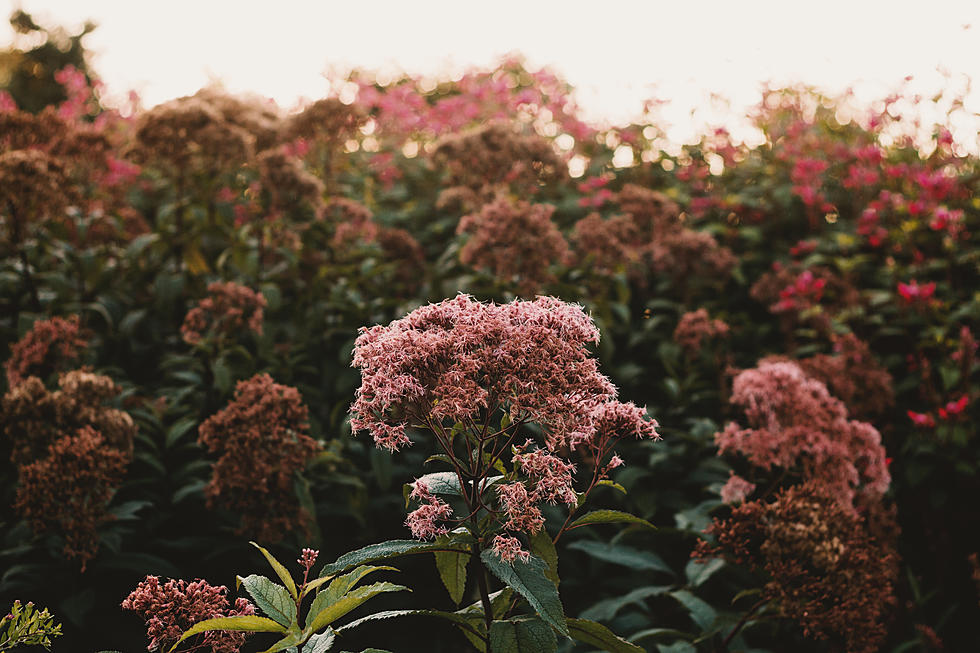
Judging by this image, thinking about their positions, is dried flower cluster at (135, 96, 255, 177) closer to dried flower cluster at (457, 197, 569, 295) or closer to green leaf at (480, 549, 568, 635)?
dried flower cluster at (457, 197, 569, 295)

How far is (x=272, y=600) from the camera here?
95.3 inches

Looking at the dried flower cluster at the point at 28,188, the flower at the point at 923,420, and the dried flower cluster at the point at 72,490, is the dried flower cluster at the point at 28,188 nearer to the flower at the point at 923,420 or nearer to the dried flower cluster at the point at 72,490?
the dried flower cluster at the point at 72,490

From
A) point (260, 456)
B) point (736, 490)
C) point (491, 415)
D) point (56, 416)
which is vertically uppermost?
point (491, 415)

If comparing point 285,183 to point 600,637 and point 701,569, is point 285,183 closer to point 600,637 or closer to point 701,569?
point 701,569

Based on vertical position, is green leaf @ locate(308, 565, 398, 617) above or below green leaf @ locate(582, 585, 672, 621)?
above

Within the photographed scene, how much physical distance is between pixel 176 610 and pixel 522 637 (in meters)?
1.08

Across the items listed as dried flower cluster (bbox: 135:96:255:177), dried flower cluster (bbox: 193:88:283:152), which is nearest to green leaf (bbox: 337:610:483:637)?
dried flower cluster (bbox: 135:96:255:177)

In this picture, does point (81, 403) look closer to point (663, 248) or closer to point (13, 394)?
point (13, 394)

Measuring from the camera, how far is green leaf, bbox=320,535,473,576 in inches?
95.1

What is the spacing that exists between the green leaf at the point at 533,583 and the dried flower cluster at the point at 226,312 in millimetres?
2885

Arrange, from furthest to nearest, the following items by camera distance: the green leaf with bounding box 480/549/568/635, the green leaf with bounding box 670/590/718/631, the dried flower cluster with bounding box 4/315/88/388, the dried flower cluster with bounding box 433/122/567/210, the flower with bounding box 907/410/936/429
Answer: the dried flower cluster with bounding box 433/122/567/210 < the flower with bounding box 907/410/936/429 < the dried flower cluster with bounding box 4/315/88/388 < the green leaf with bounding box 670/590/718/631 < the green leaf with bounding box 480/549/568/635

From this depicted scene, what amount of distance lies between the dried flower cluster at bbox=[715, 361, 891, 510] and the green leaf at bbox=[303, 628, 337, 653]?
8.76 ft

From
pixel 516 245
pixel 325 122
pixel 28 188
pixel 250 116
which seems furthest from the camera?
pixel 325 122

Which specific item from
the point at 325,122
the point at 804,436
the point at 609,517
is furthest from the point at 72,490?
the point at 325,122
